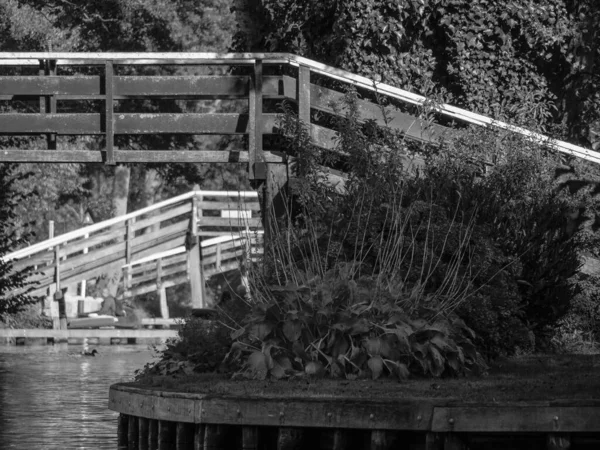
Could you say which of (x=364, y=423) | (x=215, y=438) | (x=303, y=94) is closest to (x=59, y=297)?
(x=303, y=94)

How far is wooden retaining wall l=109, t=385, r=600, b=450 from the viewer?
1077 cm

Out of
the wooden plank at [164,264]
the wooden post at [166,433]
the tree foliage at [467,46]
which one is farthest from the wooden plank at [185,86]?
the wooden plank at [164,264]

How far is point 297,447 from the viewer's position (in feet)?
37.6

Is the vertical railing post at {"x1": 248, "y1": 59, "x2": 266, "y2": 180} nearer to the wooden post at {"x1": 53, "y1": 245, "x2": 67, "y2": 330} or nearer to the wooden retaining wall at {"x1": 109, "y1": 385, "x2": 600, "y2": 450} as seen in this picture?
the wooden retaining wall at {"x1": 109, "y1": 385, "x2": 600, "y2": 450}

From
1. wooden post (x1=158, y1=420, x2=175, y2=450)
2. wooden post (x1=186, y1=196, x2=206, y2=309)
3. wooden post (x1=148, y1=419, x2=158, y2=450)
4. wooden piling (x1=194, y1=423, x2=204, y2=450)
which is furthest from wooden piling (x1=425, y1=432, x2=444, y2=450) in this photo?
wooden post (x1=186, y1=196, x2=206, y2=309)

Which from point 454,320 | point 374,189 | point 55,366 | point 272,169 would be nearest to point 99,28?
point 55,366

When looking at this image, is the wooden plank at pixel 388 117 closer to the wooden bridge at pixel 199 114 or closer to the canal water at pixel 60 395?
the wooden bridge at pixel 199 114

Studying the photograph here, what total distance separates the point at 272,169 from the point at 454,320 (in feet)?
16.4

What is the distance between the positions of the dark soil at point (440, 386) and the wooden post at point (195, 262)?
22.0 m

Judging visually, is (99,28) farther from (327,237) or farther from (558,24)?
(327,237)

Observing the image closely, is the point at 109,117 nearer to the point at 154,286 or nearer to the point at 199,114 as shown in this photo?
the point at 199,114

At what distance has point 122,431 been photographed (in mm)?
13305

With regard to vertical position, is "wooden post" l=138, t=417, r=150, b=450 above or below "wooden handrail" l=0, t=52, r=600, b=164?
below

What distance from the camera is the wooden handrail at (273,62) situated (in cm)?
1848
